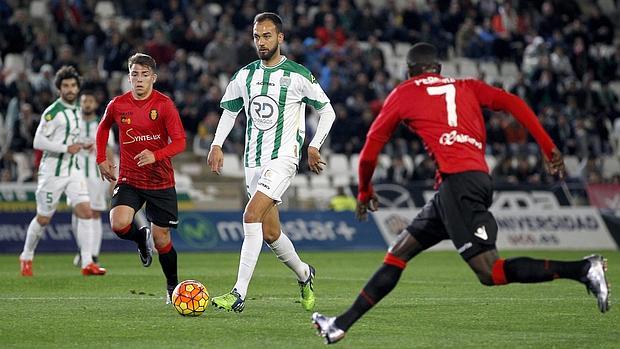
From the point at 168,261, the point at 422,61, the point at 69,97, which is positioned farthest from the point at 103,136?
the point at 422,61

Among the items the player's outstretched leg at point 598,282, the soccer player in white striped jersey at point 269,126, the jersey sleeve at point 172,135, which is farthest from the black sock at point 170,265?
the player's outstretched leg at point 598,282

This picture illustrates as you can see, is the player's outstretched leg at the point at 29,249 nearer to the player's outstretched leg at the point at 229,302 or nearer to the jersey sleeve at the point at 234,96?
the jersey sleeve at the point at 234,96

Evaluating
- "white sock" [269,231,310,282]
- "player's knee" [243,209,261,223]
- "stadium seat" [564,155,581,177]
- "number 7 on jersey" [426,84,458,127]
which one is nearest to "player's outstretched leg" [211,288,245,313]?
"player's knee" [243,209,261,223]

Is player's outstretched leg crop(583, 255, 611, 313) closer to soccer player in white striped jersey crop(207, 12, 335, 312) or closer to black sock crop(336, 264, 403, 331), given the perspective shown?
black sock crop(336, 264, 403, 331)

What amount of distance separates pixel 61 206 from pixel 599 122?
46.5 feet

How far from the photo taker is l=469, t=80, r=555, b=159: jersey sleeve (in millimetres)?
8359

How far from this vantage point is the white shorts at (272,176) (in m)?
11.0

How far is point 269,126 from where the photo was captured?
1119cm

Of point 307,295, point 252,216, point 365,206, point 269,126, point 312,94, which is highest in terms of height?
point 312,94

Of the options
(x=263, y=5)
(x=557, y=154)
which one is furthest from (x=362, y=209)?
(x=263, y=5)

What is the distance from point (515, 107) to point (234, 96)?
3719 mm

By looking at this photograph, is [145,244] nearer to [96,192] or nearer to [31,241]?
[31,241]

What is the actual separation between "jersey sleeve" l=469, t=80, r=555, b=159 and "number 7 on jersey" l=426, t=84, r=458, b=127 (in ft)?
0.58

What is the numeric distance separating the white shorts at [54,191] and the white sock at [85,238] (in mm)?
311
